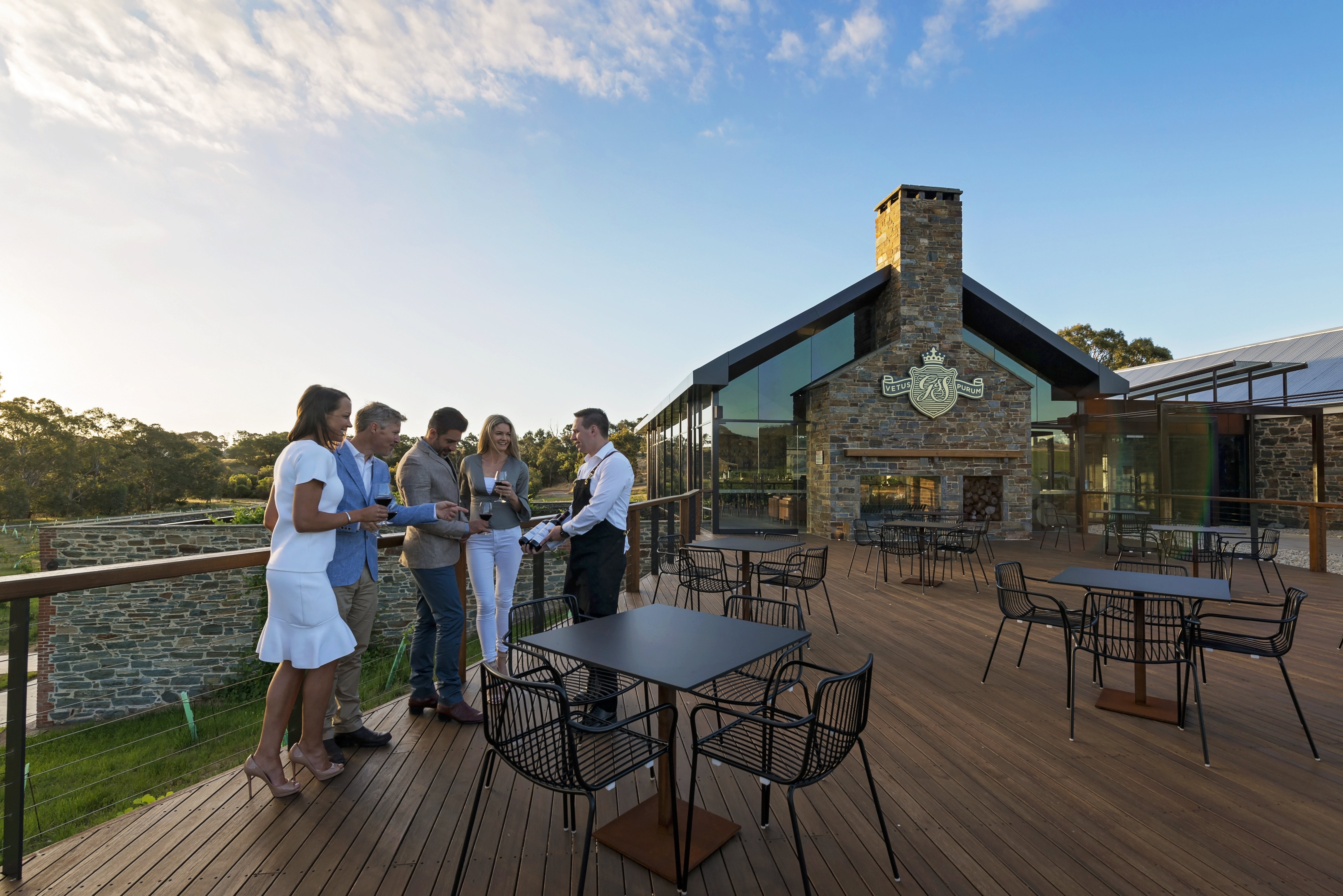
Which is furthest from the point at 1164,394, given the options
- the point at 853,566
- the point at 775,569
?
the point at 775,569

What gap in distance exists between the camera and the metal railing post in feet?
5.81

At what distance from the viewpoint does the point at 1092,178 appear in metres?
13.4

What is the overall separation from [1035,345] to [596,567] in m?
13.2

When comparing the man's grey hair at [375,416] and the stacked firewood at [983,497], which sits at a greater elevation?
the man's grey hair at [375,416]

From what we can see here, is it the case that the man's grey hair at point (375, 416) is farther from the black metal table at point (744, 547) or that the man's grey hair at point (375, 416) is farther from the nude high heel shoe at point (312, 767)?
the black metal table at point (744, 547)

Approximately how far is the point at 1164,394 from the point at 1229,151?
624 cm

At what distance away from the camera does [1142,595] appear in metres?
3.26

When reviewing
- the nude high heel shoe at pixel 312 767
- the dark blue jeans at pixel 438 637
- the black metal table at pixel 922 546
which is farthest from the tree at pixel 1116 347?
the nude high heel shoe at pixel 312 767

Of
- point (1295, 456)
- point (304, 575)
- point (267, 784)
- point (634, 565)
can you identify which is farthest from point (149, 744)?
point (1295, 456)

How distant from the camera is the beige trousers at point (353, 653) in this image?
8.60 feet

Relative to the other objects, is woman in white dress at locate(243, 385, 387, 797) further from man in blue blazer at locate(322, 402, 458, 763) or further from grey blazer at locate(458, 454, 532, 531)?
grey blazer at locate(458, 454, 532, 531)

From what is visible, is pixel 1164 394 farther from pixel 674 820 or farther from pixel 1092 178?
pixel 674 820

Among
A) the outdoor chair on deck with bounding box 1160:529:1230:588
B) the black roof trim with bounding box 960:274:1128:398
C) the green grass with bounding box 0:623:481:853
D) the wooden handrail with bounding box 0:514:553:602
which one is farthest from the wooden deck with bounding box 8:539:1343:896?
the black roof trim with bounding box 960:274:1128:398

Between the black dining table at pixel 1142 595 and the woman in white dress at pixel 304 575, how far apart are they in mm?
3702
